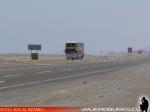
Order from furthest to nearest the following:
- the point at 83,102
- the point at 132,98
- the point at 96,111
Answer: the point at 132,98 < the point at 83,102 < the point at 96,111

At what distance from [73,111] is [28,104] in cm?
268

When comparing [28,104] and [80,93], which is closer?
[28,104]

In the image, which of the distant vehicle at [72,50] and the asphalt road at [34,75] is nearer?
the asphalt road at [34,75]

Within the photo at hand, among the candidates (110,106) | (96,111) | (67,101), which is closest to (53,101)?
(67,101)

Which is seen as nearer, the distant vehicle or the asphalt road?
the asphalt road

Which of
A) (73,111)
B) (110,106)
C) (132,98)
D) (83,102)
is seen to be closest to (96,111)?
(73,111)

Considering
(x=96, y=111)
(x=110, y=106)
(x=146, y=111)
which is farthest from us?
(x=110, y=106)

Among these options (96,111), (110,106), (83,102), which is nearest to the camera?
(96,111)

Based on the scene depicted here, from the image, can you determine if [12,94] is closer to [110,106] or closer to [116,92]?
[116,92]

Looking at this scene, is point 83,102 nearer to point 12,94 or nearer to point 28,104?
point 28,104

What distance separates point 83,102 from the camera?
680 inches

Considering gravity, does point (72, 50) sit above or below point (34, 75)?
above

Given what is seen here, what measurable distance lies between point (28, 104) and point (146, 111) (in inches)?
211

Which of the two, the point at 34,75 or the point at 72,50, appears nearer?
the point at 34,75
